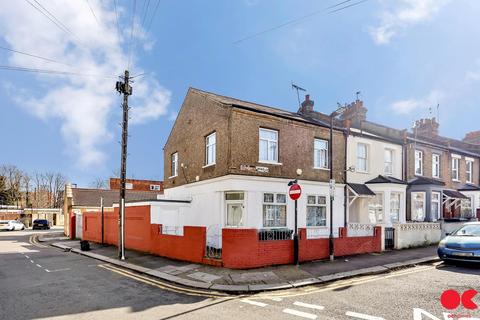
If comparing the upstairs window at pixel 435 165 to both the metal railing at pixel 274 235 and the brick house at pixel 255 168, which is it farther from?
the metal railing at pixel 274 235

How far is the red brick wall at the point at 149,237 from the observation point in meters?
12.8

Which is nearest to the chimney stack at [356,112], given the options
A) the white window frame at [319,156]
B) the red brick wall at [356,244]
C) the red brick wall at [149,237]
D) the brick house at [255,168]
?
the brick house at [255,168]

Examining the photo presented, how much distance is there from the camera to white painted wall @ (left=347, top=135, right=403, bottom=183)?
17.8 metres

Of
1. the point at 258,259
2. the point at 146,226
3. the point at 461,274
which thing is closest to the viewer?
the point at 461,274

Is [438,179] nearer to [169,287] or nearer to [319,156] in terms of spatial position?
[319,156]

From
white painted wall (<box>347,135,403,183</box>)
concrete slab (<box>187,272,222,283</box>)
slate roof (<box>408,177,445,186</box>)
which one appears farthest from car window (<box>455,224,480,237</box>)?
concrete slab (<box>187,272,222,283</box>)

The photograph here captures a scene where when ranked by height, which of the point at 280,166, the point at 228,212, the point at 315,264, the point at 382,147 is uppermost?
the point at 382,147

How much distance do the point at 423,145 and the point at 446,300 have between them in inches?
659

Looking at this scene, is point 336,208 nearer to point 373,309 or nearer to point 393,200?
point 393,200

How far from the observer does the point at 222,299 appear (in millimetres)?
8227

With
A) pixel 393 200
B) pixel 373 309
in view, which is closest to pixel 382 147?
pixel 393 200

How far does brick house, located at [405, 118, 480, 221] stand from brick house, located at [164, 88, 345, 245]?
22.2ft

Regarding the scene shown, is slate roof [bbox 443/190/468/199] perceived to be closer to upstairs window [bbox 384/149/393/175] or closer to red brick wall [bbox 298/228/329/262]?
upstairs window [bbox 384/149/393/175]

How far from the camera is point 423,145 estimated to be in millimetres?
21797
